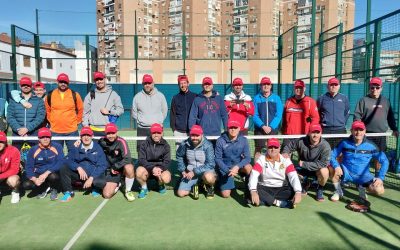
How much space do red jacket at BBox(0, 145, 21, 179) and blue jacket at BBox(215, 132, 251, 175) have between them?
342 cm

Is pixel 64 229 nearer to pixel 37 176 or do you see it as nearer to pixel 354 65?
pixel 37 176

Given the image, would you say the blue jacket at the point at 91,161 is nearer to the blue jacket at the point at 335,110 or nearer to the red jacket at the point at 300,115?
the red jacket at the point at 300,115

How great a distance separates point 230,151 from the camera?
584 centimetres

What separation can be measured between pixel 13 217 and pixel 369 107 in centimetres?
625

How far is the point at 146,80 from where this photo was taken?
20.6 feet

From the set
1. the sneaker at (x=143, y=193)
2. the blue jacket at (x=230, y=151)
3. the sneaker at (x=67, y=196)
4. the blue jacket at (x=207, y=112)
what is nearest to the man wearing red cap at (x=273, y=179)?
the blue jacket at (x=230, y=151)

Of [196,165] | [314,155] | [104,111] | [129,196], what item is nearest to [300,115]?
[314,155]

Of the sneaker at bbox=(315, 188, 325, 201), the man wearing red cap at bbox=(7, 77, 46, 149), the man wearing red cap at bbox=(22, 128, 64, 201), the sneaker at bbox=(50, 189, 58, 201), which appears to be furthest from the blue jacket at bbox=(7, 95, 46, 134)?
the sneaker at bbox=(315, 188, 325, 201)

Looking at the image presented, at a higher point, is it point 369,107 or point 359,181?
point 369,107

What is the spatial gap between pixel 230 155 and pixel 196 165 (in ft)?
2.03

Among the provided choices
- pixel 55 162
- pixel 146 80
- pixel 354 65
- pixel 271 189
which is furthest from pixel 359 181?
pixel 354 65

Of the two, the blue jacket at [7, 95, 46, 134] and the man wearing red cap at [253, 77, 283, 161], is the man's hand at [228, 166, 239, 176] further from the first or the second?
the blue jacket at [7, 95, 46, 134]

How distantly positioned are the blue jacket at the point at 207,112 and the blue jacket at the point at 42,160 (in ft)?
7.93

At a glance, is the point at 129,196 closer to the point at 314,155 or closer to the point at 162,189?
the point at 162,189
